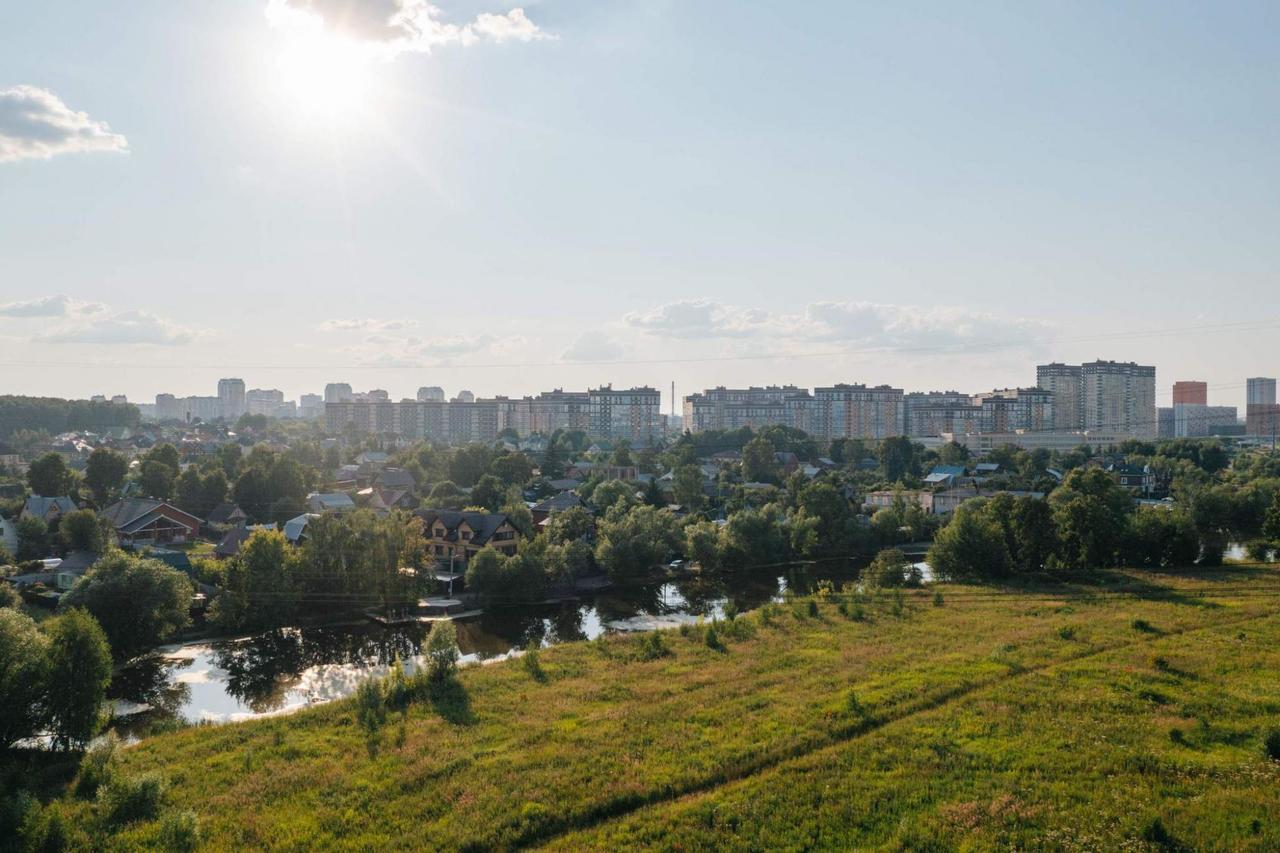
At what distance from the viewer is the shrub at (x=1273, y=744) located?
11422mm

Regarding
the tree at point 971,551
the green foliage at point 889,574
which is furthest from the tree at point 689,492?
the green foliage at point 889,574

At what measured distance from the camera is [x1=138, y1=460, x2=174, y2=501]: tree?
142 feet

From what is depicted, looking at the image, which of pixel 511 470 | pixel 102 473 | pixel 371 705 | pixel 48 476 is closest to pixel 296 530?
pixel 48 476

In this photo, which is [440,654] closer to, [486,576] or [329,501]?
[486,576]

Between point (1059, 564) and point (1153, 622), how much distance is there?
1079 cm

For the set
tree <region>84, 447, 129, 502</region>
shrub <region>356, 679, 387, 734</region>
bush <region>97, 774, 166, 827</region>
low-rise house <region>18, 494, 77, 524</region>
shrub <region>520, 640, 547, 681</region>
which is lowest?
shrub <region>520, 640, 547, 681</region>

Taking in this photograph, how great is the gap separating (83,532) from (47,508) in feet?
23.8

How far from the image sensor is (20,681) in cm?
1299

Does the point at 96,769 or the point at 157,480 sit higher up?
the point at 157,480

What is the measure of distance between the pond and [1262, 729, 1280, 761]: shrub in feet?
51.0

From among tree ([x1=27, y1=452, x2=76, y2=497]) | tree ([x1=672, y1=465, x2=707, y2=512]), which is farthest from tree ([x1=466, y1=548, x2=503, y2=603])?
tree ([x1=27, y1=452, x2=76, y2=497])

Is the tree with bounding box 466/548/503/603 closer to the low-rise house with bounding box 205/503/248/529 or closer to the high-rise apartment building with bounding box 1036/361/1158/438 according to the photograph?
the low-rise house with bounding box 205/503/248/529

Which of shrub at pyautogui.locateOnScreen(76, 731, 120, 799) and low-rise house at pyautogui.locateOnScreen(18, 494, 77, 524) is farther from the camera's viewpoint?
low-rise house at pyautogui.locateOnScreen(18, 494, 77, 524)

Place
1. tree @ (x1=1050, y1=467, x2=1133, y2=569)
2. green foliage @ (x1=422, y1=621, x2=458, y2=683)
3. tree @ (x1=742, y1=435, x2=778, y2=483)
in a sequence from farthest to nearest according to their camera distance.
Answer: tree @ (x1=742, y1=435, x2=778, y2=483), tree @ (x1=1050, y1=467, x2=1133, y2=569), green foliage @ (x1=422, y1=621, x2=458, y2=683)
